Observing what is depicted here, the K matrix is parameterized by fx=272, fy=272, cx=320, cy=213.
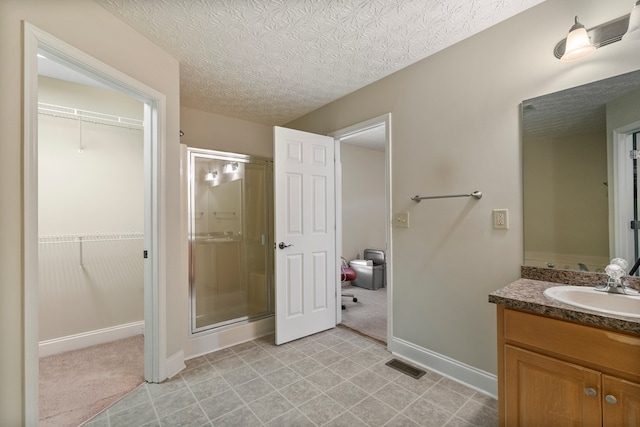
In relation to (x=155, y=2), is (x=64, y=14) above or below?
below

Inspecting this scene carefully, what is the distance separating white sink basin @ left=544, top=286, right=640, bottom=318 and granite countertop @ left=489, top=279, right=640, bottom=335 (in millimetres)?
55

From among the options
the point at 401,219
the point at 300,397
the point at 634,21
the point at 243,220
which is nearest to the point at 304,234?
the point at 243,220

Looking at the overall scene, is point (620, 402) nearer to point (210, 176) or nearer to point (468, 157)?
point (468, 157)

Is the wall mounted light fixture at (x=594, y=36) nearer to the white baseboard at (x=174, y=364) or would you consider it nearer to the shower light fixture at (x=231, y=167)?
the shower light fixture at (x=231, y=167)

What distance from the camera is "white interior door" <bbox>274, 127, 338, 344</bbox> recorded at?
2.55 metres

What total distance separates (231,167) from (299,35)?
142cm

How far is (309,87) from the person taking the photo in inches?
102

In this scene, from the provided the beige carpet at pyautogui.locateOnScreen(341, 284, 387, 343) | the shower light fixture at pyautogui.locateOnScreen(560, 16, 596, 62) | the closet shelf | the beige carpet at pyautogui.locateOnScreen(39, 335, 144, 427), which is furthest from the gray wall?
the closet shelf

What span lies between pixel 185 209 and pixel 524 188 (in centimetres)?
254

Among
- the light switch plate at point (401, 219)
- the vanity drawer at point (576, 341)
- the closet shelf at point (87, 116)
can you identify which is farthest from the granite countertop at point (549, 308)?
the closet shelf at point (87, 116)

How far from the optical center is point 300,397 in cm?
178

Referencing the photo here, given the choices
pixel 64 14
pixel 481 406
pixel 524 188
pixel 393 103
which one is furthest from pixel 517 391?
pixel 64 14

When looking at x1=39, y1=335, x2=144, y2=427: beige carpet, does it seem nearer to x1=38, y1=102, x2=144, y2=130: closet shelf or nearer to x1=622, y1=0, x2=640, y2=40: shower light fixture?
Result: x1=38, y1=102, x2=144, y2=130: closet shelf

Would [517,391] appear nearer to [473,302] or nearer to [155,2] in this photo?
[473,302]
